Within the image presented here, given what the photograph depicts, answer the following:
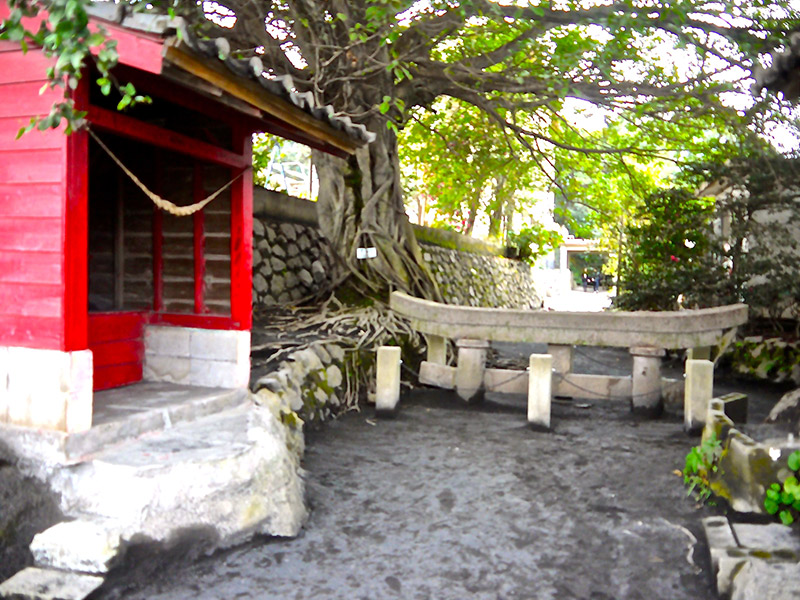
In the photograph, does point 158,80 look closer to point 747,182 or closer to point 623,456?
point 623,456

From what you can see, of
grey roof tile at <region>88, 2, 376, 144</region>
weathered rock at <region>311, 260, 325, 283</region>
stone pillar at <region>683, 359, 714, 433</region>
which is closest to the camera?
grey roof tile at <region>88, 2, 376, 144</region>

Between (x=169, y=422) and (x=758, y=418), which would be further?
(x=758, y=418)

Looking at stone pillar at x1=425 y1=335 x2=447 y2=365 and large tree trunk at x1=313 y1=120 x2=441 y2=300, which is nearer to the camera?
stone pillar at x1=425 y1=335 x2=447 y2=365

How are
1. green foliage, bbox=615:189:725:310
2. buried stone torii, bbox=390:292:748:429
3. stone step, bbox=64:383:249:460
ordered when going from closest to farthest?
stone step, bbox=64:383:249:460 < buried stone torii, bbox=390:292:748:429 < green foliage, bbox=615:189:725:310

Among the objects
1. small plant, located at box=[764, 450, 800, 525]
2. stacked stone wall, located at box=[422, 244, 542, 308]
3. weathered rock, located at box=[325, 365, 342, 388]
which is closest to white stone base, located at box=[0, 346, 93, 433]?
weathered rock, located at box=[325, 365, 342, 388]

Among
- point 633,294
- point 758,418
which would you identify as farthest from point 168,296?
point 633,294

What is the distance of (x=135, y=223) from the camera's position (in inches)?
238

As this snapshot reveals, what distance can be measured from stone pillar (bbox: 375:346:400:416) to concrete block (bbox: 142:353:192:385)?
2458 mm

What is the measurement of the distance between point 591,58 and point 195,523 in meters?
7.09

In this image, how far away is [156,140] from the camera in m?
4.64

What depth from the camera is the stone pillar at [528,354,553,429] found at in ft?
23.7

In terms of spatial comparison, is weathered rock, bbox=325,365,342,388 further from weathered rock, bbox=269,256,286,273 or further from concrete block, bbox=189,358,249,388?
weathered rock, bbox=269,256,286,273

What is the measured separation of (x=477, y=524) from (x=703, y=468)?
1.83 m

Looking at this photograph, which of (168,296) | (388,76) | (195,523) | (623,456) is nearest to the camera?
(195,523)
